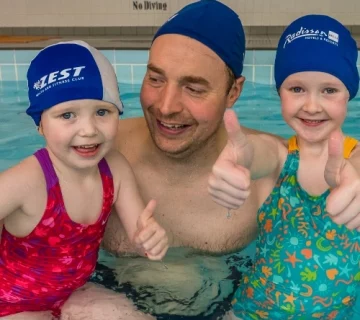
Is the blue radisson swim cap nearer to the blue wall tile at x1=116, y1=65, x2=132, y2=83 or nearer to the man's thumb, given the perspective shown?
the man's thumb

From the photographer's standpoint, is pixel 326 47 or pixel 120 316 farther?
pixel 120 316

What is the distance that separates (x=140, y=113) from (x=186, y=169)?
389cm

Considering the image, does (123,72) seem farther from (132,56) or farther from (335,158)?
(335,158)

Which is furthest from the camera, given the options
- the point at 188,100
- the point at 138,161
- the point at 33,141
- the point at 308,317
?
the point at 33,141

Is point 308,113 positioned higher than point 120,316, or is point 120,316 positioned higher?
point 308,113

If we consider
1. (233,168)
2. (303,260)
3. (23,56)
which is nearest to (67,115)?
(233,168)

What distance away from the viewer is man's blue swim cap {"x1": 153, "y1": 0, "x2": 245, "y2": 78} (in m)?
2.46

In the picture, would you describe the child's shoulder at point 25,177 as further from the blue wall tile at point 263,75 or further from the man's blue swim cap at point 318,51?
the blue wall tile at point 263,75

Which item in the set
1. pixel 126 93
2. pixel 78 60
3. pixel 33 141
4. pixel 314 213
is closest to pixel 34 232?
pixel 78 60

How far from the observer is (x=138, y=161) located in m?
2.82

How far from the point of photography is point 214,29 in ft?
8.11

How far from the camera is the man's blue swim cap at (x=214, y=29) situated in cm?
246

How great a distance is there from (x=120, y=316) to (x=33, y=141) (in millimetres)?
3645

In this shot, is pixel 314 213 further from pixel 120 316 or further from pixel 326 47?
pixel 120 316
